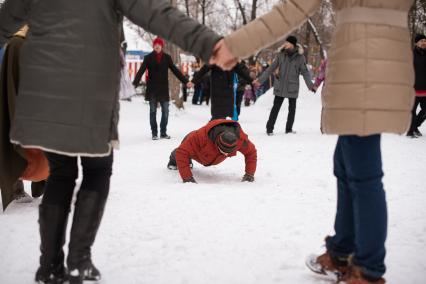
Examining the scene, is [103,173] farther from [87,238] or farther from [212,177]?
[212,177]

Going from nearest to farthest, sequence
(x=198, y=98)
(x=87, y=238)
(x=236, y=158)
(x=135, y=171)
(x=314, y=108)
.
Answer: (x=87, y=238), (x=135, y=171), (x=236, y=158), (x=314, y=108), (x=198, y=98)

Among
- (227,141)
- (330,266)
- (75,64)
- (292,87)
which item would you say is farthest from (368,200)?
(292,87)

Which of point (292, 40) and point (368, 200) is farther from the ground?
point (292, 40)

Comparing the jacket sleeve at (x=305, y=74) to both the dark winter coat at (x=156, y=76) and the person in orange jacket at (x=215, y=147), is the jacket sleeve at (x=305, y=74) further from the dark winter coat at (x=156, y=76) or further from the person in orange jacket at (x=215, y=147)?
the person in orange jacket at (x=215, y=147)

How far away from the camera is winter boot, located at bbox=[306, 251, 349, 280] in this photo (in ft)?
7.56

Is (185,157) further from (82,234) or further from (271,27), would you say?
(271,27)

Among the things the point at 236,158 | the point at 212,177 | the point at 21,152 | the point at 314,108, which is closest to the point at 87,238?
the point at 21,152

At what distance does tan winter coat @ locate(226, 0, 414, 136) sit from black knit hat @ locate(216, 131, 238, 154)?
246cm

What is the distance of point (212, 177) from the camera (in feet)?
17.5

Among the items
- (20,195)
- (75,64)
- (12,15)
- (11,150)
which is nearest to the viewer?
(75,64)

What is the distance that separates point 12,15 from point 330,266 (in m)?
2.13

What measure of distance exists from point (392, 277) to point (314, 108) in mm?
13605

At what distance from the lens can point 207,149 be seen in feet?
15.7

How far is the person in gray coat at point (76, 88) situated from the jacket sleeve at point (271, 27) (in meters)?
0.07
